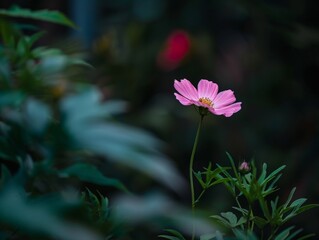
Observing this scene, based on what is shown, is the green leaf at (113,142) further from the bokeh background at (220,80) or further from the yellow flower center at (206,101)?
the bokeh background at (220,80)

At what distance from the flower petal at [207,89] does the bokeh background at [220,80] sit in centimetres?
119

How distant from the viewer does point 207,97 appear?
0.57 metres

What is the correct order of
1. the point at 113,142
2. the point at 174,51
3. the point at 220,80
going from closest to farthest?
the point at 113,142 → the point at 174,51 → the point at 220,80

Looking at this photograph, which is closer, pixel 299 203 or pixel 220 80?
pixel 299 203

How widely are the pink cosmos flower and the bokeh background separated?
119 cm

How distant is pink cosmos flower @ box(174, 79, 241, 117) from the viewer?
557 millimetres

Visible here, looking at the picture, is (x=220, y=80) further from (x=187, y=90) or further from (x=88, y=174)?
(x=88, y=174)

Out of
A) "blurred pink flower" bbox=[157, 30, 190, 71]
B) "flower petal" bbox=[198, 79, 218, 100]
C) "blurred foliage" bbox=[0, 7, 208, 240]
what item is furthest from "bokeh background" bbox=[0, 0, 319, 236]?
"blurred foliage" bbox=[0, 7, 208, 240]

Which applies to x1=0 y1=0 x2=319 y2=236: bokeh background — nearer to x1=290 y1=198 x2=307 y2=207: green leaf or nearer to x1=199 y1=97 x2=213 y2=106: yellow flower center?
x1=199 y1=97 x2=213 y2=106: yellow flower center

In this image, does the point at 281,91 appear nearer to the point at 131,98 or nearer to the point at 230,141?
the point at 230,141

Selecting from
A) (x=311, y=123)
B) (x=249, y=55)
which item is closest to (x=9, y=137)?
(x=311, y=123)

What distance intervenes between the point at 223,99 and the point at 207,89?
0.02m

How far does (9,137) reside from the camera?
0.44 m

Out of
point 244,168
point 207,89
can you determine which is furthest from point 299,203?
point 207,89
